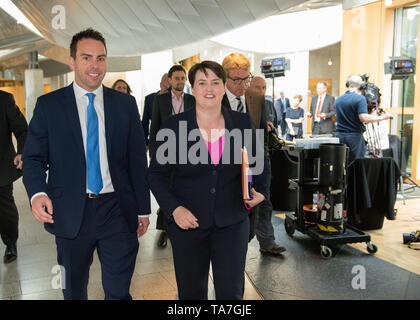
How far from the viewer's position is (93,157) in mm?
2043

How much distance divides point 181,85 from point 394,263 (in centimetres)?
277

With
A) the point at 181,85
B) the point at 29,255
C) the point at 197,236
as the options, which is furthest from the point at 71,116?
the point at 29,255

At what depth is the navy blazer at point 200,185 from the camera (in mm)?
1980

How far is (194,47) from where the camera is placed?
73.8ft

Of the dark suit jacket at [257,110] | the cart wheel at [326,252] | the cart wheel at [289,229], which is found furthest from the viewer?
the cart wheel at [289,229]

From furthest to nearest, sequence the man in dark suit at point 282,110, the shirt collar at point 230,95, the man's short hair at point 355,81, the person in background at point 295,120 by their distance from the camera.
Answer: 1. the person in background at point 295,120
2. the man in dark suit at point 282,110
3. the man's short hair at point 355,81
4. the shirt collar at point 230,95

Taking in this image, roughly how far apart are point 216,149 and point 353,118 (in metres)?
3.92

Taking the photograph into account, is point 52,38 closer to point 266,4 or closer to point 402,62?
point 266,4

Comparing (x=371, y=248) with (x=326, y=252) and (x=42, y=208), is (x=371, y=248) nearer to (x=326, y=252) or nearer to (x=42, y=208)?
(x=326, y=252)

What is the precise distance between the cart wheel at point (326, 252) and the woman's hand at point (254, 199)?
2.40 meters

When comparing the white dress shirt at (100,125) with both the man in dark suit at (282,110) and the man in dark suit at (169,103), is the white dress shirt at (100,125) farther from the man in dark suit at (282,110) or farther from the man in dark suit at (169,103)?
the man in dark suit at (282,110)

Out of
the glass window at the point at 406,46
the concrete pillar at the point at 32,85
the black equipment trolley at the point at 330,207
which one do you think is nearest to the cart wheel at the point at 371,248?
the black equipment trolley at the point at 330,207

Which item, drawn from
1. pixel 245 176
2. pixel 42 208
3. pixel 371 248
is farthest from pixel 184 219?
pixel 371 248

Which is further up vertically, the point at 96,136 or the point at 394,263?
the point at 96,136
